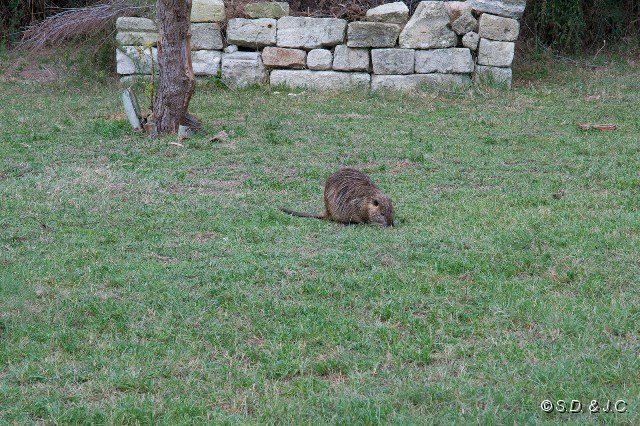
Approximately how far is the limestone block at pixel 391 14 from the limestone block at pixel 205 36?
2.49 m

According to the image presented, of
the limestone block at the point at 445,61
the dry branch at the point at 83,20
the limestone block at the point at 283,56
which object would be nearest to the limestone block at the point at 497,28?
the limestone block at the point at 445,61

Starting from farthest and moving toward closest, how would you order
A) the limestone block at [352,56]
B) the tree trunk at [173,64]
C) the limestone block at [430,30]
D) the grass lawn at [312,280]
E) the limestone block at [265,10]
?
1. the limestone block at [265,10]
2. the limestone block at [352,56]
3. the limestone block at [430,30]
4. the tree trunk at [173,64]
5. the grass lawn at [312,280]

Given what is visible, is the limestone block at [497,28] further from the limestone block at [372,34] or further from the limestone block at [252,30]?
the limestone block at [252,30]

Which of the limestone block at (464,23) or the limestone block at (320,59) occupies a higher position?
the limestone block at (464,23)

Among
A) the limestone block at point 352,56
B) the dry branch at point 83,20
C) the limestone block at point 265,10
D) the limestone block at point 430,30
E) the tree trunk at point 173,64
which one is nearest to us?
the tree trunk at point 173,64

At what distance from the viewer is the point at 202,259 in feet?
19.5

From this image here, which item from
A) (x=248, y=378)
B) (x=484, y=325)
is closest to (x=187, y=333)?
(x=248, y=378)

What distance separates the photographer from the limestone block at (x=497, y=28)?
13.4 meters

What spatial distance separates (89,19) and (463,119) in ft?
22.1

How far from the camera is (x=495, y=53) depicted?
44.5 feet

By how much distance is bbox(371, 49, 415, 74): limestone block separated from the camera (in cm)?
1344

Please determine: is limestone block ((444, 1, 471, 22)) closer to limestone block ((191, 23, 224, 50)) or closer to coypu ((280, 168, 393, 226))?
limestone block ((191, 23, 224, 50))

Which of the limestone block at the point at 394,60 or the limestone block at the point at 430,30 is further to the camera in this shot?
the limestone block at the point at 394,60

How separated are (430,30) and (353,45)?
1249 millimetres
